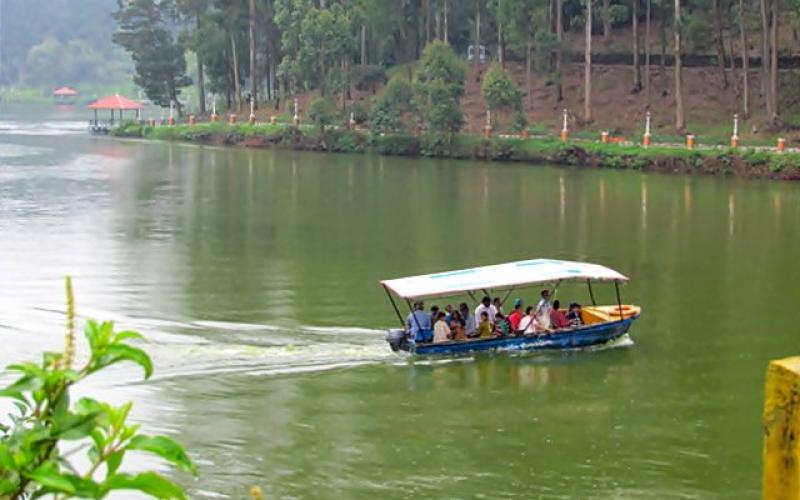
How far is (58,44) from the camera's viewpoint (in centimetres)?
12850

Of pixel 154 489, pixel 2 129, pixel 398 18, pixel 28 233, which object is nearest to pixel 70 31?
pixel 2 129

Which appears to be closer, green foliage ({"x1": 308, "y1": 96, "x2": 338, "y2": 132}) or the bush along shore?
the bush along shore

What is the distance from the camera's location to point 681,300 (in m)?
24.0

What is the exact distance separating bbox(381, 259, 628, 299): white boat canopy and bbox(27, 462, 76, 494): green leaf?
55.5 ft

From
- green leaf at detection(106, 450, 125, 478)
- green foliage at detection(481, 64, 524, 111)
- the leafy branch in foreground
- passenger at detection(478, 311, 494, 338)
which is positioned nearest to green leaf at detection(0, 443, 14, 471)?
the leafy branch in foreground

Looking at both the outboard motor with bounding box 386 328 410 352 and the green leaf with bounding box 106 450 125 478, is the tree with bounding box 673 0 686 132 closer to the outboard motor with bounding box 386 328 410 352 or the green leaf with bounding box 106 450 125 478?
the outboard motor with bounding box 386 328 410 352

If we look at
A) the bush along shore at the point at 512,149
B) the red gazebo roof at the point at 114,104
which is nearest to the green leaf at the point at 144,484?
the bush along shore at the point at 512,149

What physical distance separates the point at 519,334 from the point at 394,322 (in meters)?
2.61

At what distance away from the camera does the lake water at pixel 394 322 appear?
14766 mm

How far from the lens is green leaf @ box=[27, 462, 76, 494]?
2.87 metres

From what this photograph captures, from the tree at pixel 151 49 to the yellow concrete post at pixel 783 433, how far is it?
70.2 m

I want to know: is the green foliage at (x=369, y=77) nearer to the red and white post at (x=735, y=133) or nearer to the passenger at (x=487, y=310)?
the red and white post at (x=735, y=133)

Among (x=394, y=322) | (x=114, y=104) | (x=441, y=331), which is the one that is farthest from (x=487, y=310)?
(x=114, y=104)

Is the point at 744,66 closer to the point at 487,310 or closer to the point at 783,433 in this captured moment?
the point at 487,310
